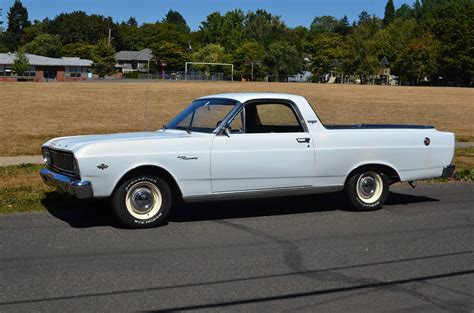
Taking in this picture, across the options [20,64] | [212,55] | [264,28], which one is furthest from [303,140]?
[264,28]

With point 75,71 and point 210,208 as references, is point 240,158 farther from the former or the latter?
point 75,71

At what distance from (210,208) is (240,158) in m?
1.50

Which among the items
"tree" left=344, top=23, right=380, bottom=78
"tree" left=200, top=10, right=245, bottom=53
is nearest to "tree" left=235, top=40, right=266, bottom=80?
"tree" left=200, top=10, right=245, bottom=53

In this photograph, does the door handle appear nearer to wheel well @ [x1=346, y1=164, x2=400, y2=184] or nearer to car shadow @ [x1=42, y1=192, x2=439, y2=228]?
wheel well @ [x1=346, y1=164, x2=400, y2=184]

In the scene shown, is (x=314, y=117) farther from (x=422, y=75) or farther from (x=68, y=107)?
(x=422, y=75)

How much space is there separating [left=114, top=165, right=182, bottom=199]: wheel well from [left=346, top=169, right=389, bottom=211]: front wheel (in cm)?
246

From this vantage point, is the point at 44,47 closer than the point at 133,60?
Yes

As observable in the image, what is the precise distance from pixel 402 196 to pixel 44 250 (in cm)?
609

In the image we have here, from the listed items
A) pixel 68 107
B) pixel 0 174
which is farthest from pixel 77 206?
pixel 68 107

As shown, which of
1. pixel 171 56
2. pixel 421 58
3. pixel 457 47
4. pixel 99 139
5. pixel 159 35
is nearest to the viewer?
pixel 99 139

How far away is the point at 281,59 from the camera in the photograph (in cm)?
12531

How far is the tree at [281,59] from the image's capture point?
124 m

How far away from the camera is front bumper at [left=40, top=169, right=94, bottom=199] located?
280 inches

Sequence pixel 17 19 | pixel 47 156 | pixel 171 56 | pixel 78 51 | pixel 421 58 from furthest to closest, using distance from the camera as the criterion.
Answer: pixel 17 19 < pixel 78 51 < pixel 171 56 < pixel 421 58 < pixel 47 156
